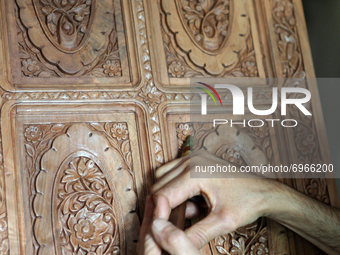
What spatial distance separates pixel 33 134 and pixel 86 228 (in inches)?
12.1

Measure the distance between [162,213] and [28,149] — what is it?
1.42 feet

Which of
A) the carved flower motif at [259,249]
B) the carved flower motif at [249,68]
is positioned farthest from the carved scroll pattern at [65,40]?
the carved flower motif at [259,249]

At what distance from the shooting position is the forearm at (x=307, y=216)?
1.02m

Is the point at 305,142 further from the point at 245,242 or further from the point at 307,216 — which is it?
the point at 245,242

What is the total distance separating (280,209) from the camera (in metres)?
1.02

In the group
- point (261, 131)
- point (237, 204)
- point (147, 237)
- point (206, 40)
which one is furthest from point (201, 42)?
point (147, 237)

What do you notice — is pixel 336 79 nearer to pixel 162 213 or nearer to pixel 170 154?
pixel 170 154

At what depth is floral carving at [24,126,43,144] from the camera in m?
1.02

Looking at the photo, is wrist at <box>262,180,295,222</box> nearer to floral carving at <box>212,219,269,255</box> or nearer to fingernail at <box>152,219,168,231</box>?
floral carving at <box>212,219,269,255</box>

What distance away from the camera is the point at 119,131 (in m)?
1.09

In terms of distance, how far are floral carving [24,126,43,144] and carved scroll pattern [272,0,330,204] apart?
84 centimetres

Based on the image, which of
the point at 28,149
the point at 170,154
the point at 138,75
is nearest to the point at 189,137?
the point at 170,154

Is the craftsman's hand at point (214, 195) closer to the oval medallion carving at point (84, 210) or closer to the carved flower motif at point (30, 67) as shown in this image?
the oval medallion carving at point (84, 210)

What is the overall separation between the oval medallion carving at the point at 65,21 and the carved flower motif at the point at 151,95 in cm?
25
